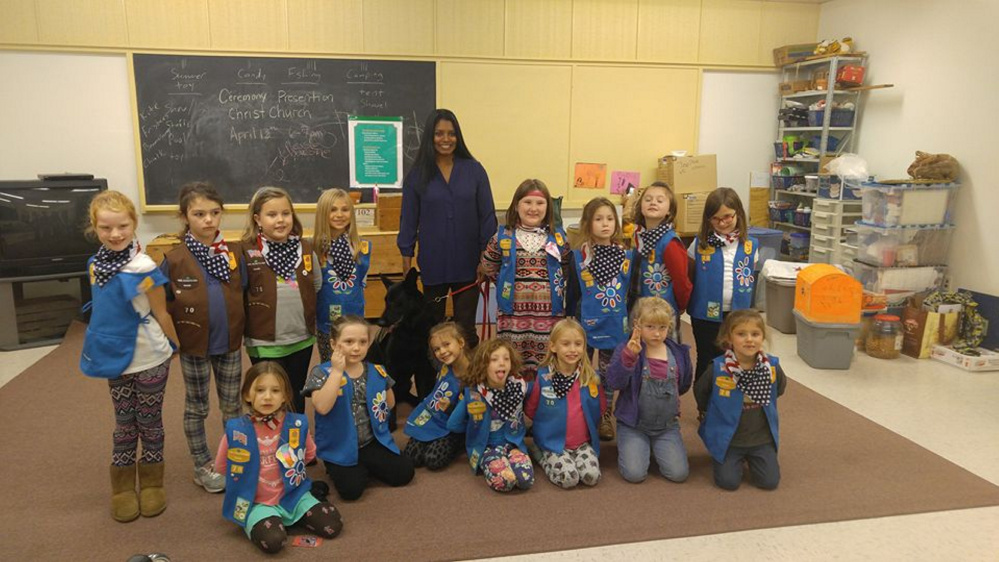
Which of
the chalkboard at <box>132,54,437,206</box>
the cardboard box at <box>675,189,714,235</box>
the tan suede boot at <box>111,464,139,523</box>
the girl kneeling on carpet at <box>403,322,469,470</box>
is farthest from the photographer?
the cardboard box at <box>675,189,714,235</box>

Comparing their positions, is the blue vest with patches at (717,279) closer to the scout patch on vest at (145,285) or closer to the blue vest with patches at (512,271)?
the blue vest with patches at (512,271)

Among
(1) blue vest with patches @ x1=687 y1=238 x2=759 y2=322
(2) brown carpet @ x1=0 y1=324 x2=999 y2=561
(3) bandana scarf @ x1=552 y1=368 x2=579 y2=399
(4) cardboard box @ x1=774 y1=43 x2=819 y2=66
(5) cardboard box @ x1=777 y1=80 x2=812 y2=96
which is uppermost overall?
(4) cardboard box @ x1=774 y1=43 x2=819 y2=66

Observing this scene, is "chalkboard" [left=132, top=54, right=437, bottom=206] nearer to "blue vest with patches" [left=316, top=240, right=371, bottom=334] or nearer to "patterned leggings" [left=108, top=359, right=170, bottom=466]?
"blue vest with patches" [left=316, top=240, right=371, bottom=334]

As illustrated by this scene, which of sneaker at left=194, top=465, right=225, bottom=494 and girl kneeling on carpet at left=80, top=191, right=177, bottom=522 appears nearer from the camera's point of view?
girl kneeling on carpet at left=80, top=191, right=177, bottom=522

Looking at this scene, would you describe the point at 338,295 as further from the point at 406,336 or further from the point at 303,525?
the point at 303,525

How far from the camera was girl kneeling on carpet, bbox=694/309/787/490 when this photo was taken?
2.75 meters

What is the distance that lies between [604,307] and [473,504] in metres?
1.04

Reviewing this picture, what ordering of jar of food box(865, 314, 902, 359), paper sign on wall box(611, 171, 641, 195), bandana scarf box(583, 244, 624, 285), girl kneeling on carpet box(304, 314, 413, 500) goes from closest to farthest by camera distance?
girl kneeling on carpet box(304, 314, 413, 500)
bandana scarf box(583, 244, 624, 285)
jar of food box(865, 314, 902, 359)
paper sign on wall box(611, 171, 641, 195)

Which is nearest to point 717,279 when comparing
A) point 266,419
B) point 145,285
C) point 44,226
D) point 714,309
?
point 714,309

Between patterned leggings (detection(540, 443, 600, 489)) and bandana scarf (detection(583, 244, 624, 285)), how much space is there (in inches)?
30.1

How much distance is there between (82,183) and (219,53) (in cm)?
138

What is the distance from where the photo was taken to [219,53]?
5180 mm

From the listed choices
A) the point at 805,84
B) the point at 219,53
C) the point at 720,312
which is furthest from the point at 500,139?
the point at 720,312

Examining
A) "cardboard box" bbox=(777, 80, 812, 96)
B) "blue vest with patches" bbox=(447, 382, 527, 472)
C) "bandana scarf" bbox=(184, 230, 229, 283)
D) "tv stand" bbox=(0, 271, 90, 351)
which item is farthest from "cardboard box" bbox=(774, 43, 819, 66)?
"tv stand" bbox=(0, 271, 90, 351)
